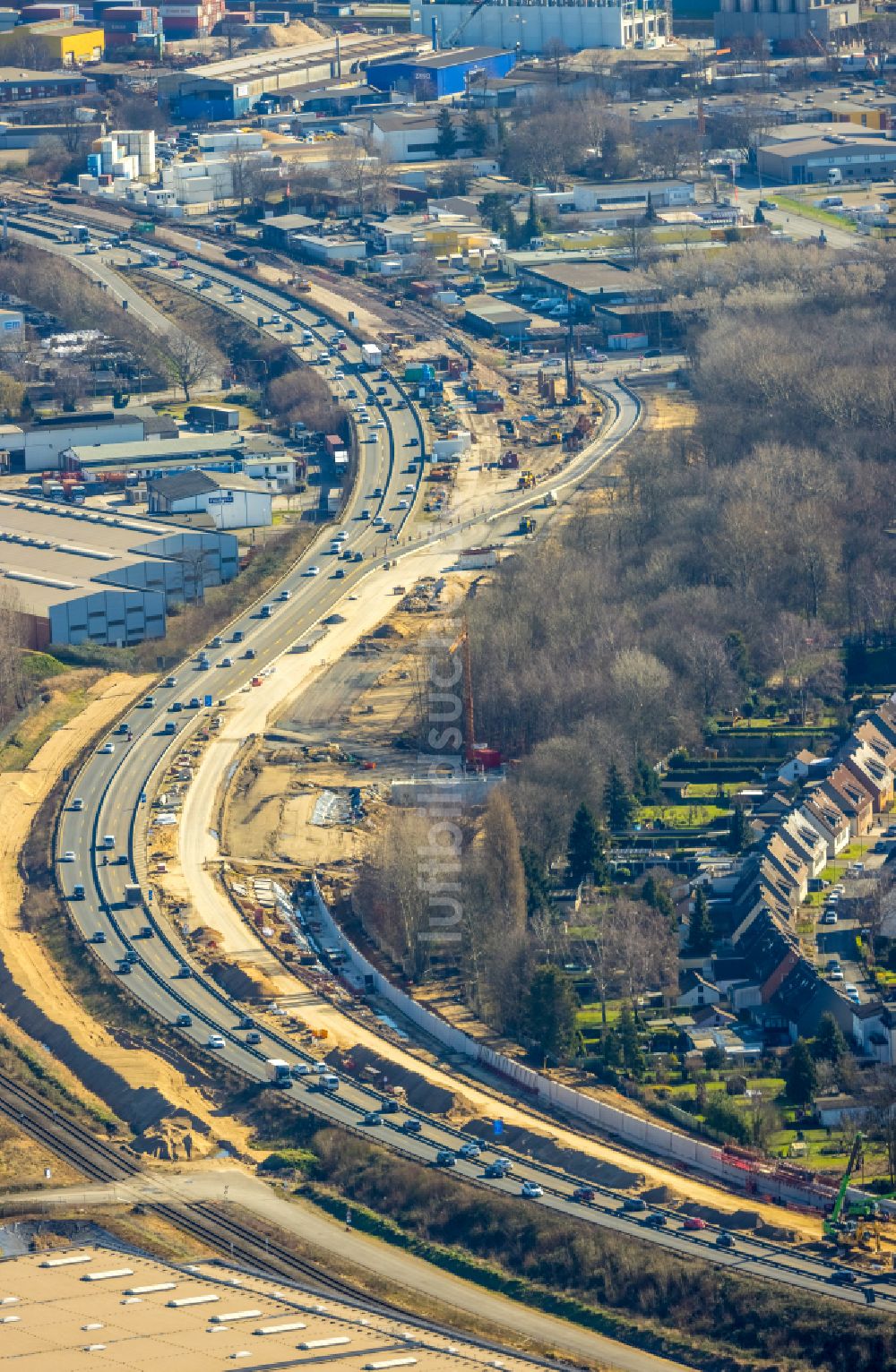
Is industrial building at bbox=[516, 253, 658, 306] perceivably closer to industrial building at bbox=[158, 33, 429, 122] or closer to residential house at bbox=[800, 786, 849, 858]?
industrial building at bbox=[158, 33, 429, 122]

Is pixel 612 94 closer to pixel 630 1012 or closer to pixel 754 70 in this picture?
pixel 754 70

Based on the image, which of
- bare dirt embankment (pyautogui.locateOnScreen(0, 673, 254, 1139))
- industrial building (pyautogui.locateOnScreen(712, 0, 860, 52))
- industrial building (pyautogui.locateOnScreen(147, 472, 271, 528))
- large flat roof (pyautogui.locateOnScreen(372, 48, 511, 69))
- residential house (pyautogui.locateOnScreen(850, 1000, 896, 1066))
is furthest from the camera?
industrial building (pyautogui.locateOnScreen(712, 0, 860, 52))

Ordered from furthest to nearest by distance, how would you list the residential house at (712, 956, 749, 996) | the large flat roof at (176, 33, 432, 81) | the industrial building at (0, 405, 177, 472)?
the large flat roof at (176, 33, 432, 81) → the industrial building at (0, 405, 177, 472) → the residential house at (712, 956, 749, 996)

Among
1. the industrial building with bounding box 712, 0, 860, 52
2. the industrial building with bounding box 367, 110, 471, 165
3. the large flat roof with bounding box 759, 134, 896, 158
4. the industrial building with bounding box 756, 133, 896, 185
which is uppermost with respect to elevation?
the industrial building with bounding box 712, 0, 860, 52

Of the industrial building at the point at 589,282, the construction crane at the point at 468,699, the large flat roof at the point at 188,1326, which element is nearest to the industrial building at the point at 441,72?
the industrial building at the point at 589,282

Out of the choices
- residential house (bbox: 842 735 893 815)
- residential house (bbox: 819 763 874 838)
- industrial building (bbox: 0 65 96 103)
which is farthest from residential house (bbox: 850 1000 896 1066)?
industrial building (bbox: 0 65 96 103)

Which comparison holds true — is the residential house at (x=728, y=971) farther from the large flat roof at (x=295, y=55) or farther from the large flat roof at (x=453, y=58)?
the large flat roof at (x=295, y=55)
